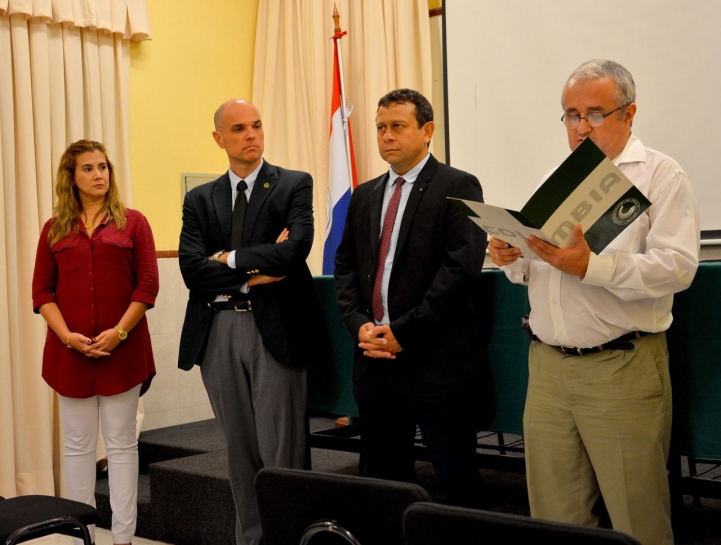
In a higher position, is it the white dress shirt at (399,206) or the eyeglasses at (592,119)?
the eyeglasses at (592,119)

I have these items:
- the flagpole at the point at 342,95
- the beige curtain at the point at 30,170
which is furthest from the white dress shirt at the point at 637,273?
the beige curtain at the point at 30,170

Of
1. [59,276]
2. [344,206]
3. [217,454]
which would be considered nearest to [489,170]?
[344,206]

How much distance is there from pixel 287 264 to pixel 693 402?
1493 millimetres

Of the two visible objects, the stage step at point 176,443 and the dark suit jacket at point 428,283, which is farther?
the stage step at point 176,443

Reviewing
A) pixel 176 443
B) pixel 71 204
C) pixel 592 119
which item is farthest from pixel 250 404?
pixel 176 443

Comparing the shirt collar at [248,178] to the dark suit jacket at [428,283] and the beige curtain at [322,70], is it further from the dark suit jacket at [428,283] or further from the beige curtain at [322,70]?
the beige curtain at [322,70]

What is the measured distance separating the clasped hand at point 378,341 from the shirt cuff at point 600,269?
2.65 ft

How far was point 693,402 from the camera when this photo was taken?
240 centimetres

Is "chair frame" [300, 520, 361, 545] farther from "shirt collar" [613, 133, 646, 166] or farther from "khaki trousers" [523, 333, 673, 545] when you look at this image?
"shirt collar" [613, 133, 646, 166]

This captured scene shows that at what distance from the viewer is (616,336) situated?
2.06 m

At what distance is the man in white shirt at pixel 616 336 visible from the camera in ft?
6.54

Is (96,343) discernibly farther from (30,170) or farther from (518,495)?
(518,495)

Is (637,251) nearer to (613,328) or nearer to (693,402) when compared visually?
(613,328)

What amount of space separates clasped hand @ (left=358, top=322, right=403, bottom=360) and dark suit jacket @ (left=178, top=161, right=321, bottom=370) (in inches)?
17.8
